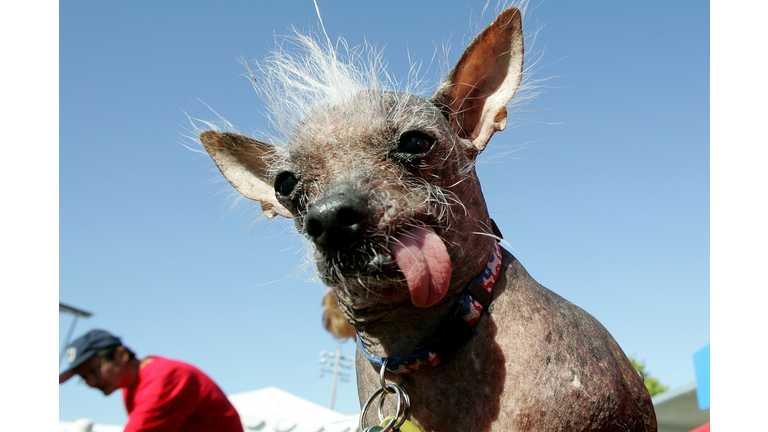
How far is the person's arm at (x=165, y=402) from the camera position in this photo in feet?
9.95

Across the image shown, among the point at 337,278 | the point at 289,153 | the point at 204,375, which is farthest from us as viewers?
the point at 204,375

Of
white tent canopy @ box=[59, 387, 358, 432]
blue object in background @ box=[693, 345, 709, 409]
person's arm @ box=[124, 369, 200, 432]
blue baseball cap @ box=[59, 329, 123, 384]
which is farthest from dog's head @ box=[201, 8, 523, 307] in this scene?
blue object in background @ box=[693, 345, 709, 409]

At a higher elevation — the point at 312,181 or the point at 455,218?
the point at 312,181

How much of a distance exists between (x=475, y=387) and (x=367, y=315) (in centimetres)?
41

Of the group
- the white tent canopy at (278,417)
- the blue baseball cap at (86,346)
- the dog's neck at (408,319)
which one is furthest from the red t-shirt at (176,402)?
the dog's neck at (408,319)

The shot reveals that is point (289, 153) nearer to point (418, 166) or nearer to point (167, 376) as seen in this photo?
point (418, 166)

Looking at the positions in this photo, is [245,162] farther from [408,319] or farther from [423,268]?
[423,268]

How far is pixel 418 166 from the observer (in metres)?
1.59

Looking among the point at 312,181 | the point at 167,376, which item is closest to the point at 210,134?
the point at 312,181

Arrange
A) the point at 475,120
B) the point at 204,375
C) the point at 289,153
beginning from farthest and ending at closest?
the point at 204,375, the point at 475,120, the point at 289,153

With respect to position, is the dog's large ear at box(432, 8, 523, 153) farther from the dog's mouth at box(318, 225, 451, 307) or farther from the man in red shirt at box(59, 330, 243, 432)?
the man in red shirt at box(59, 330, 243, 432)

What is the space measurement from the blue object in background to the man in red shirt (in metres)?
6.14

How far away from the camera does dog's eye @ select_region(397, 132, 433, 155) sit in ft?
5.30

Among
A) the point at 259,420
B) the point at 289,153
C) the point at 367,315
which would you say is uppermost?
the point at 289,153
